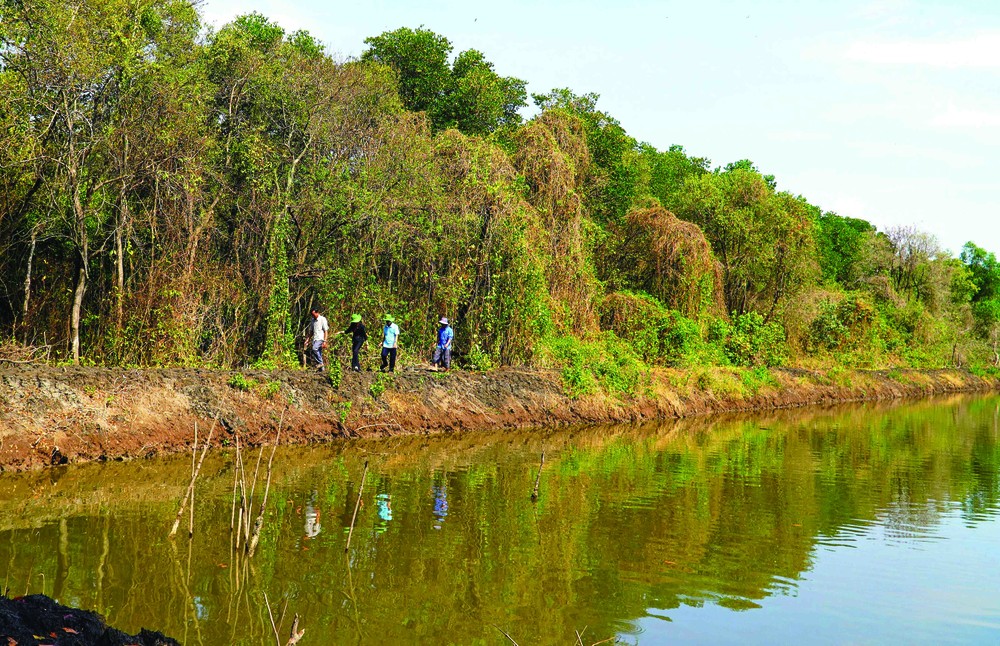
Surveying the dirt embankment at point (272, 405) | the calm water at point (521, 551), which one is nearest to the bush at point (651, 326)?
the dirt embankment at point (272, 405)

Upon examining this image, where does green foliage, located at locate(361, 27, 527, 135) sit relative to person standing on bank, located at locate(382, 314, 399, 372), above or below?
above

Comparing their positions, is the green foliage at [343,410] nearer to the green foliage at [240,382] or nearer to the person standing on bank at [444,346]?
the green foliage at [240,382]

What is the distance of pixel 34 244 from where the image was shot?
2158 cm

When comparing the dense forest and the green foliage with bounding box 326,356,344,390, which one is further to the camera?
the green foliage with bounding box 326,356,344,390

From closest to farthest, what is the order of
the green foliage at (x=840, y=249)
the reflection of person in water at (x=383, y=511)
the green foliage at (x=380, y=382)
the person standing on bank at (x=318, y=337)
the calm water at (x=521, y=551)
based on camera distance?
the calm water at (x=521, y=551), the reflection of person in water at (x=383, y=511), the person standing on bank at (x=318, y=337), the green foliage at (x=380, y=382), the green foliage at (x=840, y=249)

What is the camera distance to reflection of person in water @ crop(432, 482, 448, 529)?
14.5 m

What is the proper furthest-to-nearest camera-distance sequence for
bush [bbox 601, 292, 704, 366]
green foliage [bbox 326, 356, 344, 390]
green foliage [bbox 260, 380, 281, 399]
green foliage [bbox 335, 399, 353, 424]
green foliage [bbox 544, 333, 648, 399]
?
bush [bbox 601, 292, 704, 366], green foliage [bbox 544, 333, 648, 399], green foliage [bbox 326, 356, 344, 390], green foliage [bbox 335, 399, 353, 424], green foliage [bbox 260, 380, 281, 399]

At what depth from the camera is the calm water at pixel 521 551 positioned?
388 inches

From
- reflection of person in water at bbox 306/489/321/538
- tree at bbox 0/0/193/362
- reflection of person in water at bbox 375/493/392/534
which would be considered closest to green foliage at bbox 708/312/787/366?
tree at bbox 0/0/193/362

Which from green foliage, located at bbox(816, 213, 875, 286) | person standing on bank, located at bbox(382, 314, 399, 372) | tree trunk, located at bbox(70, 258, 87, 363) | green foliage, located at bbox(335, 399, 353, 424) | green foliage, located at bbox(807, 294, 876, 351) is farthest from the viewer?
green foliage, located at bbox(816, 213, 875, 286)

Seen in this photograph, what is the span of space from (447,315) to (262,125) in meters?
7.83

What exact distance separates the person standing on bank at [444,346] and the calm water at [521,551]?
508 centimetres

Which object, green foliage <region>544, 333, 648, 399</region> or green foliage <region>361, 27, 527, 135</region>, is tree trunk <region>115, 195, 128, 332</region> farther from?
green foliage <region>361, 27, 527, 135</region>

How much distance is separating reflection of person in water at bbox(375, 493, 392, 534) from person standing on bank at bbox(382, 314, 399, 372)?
871cm
